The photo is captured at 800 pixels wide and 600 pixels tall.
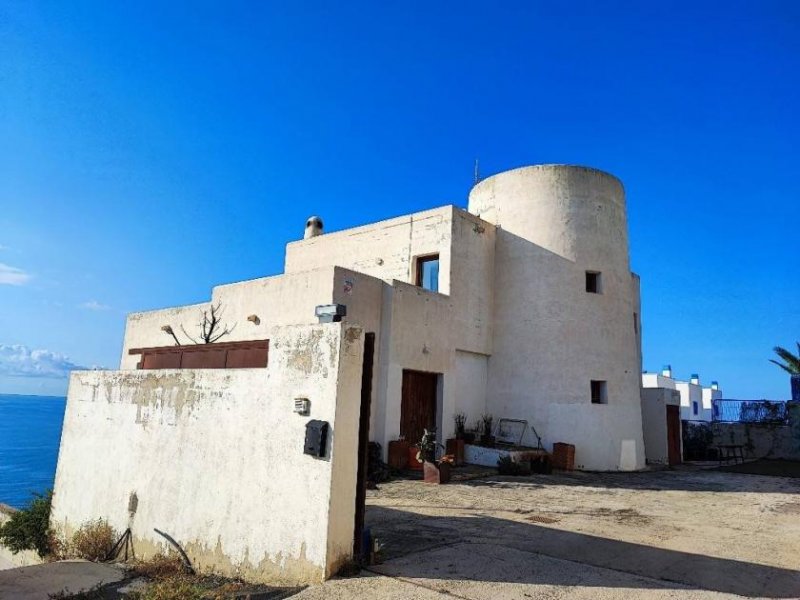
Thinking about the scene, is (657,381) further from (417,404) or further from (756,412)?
(417,404)

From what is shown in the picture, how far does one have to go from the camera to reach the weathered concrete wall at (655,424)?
69.8ft

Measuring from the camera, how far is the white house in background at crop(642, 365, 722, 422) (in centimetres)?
4353

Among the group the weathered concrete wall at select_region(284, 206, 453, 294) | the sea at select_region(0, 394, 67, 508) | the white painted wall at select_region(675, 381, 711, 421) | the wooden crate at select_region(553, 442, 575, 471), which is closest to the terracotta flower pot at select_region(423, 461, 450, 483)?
the wooden crate at select_region(553, 442, 575, 471)

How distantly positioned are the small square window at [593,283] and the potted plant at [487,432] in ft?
18.0

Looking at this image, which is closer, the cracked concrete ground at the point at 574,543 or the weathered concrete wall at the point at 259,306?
the cracked concrete ground at the point at 574,543

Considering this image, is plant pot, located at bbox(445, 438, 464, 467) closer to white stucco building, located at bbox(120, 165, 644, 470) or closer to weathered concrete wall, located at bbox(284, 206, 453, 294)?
white stucco building, located at bbox(120, 165, 644, 470)

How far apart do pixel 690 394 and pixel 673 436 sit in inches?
1100

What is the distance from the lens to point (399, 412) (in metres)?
15.0

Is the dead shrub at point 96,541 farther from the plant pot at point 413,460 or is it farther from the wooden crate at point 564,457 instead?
the wooden crate at point 564,457

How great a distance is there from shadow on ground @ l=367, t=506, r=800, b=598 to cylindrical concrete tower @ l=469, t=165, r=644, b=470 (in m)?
9.93

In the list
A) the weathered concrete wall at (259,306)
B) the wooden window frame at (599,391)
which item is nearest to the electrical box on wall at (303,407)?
the weathered concrete wall at (259,306)

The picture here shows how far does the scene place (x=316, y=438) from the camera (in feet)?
18.9

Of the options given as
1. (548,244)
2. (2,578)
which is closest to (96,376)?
(2,578)

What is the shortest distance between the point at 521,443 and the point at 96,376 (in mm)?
12808
